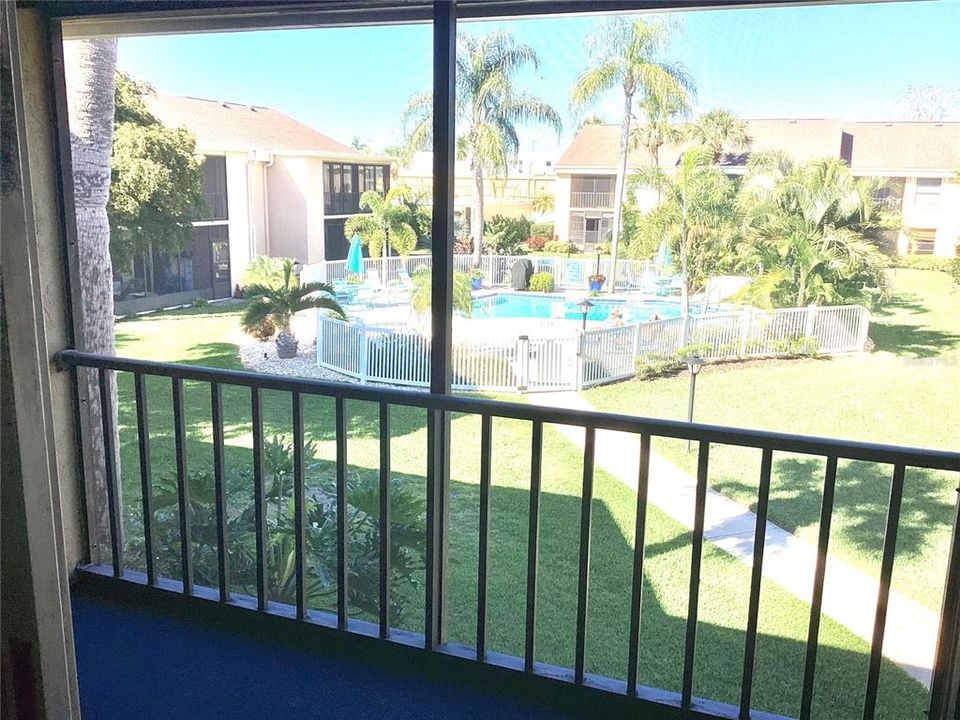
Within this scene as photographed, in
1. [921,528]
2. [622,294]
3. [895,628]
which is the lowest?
[895,628]

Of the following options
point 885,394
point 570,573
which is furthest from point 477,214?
point 570,573

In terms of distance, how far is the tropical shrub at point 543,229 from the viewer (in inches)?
115

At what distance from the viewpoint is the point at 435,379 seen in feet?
7.76

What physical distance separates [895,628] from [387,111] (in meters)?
4.02

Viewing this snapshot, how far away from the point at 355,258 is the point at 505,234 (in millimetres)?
706

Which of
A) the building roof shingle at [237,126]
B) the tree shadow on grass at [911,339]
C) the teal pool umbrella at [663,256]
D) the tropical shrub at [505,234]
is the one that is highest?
the building roof shingle at [237,126]

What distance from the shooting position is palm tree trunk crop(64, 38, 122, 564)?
165 inches

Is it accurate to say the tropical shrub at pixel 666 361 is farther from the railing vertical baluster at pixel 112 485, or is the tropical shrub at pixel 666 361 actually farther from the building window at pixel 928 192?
the railing vertical baluster at pixel 112 485

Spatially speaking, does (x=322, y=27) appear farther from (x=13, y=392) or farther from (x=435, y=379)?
(x=13, y=392)

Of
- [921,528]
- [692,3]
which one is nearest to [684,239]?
[692,3]

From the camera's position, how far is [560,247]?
300 centimetres

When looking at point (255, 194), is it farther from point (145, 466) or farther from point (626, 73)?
point (626, 73)

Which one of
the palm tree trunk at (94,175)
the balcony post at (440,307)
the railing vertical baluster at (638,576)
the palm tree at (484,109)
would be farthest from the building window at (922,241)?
the palm tree trunk at (94,175)

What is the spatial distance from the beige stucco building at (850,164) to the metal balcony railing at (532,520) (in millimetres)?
1003
